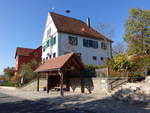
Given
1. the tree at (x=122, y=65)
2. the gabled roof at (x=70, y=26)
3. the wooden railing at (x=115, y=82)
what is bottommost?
the wooden railing at (x=115, y=82)

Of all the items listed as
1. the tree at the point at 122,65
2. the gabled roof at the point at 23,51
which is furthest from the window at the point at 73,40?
the gabled roof at the point at 23,51

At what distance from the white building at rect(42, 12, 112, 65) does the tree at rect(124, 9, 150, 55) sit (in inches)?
187

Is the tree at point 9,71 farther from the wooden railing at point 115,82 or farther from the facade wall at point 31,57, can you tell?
the wooden railing at point 115,82

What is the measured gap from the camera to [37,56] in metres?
48.6

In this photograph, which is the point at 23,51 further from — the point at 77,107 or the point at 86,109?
the point at 86,109

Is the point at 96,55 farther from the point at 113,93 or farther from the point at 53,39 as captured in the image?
the point at 113,93

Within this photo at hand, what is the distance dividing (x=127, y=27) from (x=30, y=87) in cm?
2008

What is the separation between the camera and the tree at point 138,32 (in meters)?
26.0

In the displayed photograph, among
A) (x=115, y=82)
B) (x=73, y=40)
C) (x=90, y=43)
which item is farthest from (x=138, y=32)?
(x=115, y=82)

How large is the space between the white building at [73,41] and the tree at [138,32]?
475 cm

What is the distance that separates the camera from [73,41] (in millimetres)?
27641

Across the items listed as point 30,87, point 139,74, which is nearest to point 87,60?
point 30,87

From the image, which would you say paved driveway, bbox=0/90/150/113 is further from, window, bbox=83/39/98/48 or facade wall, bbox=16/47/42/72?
facade wall, bbox=16/47/42/72

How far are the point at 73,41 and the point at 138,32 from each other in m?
11.6
